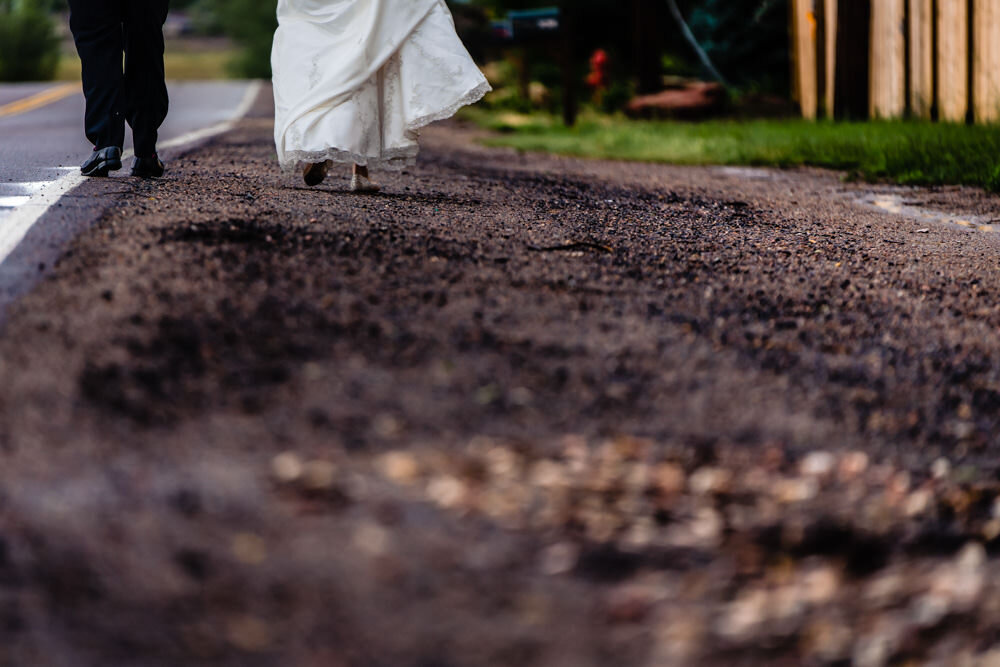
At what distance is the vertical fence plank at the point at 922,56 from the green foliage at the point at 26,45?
32.7 meters

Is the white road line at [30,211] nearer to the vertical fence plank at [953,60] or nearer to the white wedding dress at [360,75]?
the white wedding dress at [360,75]

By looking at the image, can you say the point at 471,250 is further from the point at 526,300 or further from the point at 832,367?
the point at 832,367

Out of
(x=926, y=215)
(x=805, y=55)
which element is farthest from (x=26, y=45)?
(x=926, y=215)

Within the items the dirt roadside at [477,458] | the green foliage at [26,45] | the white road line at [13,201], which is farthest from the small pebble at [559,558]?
the green foliage at [26,45]

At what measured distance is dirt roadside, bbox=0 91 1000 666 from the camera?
210cm

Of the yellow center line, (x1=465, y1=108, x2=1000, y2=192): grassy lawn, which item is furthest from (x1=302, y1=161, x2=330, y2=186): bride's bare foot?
the yellow center line

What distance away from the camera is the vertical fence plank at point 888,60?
1171cm

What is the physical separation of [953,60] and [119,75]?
26.7ft

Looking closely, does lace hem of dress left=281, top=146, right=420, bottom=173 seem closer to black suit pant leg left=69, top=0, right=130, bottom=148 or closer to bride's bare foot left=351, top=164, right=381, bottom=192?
bride's bare foot left=351, top=164, right=381, bottom=192

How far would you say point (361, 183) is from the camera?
6148 millimetres

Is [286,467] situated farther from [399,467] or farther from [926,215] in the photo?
[926,215]

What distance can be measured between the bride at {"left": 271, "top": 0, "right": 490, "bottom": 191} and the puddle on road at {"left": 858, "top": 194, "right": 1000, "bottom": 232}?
3.00 metres

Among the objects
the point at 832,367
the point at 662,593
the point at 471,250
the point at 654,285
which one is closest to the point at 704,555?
the point at 662,593

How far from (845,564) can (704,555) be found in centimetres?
35
